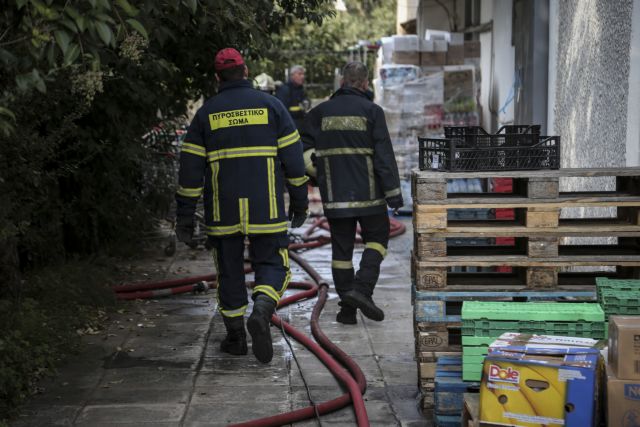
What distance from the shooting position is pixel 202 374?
6.61 m

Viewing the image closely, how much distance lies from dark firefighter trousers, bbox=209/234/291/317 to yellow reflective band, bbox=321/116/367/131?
119 cm

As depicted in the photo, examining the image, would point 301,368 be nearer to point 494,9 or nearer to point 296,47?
point 494,9

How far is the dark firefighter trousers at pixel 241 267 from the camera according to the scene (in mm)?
7012

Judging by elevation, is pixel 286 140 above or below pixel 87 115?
below

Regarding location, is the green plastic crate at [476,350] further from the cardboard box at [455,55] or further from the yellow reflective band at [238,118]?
the cardboard box at [455,55]

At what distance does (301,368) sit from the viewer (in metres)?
6.67

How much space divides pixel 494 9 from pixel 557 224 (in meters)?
9.79

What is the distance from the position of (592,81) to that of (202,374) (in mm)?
4186

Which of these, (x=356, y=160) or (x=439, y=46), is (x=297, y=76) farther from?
(x=356, y=160)

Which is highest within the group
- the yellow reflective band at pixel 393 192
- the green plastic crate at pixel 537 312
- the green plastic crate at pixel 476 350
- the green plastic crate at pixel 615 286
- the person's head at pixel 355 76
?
the person's head at pixel 355 76

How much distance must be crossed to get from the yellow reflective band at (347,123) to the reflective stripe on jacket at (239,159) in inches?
35.0

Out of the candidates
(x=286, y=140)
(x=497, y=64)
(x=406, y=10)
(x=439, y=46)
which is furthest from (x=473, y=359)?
(x=406, y=10)

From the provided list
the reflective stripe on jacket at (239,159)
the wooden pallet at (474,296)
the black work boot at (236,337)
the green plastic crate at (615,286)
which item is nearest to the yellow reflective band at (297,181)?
the reflective stripe on jacket at (239,159)

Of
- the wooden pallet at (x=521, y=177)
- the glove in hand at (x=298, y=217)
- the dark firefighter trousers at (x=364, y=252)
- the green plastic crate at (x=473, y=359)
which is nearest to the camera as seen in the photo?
the green plastic crate at (x=473, y=359)
